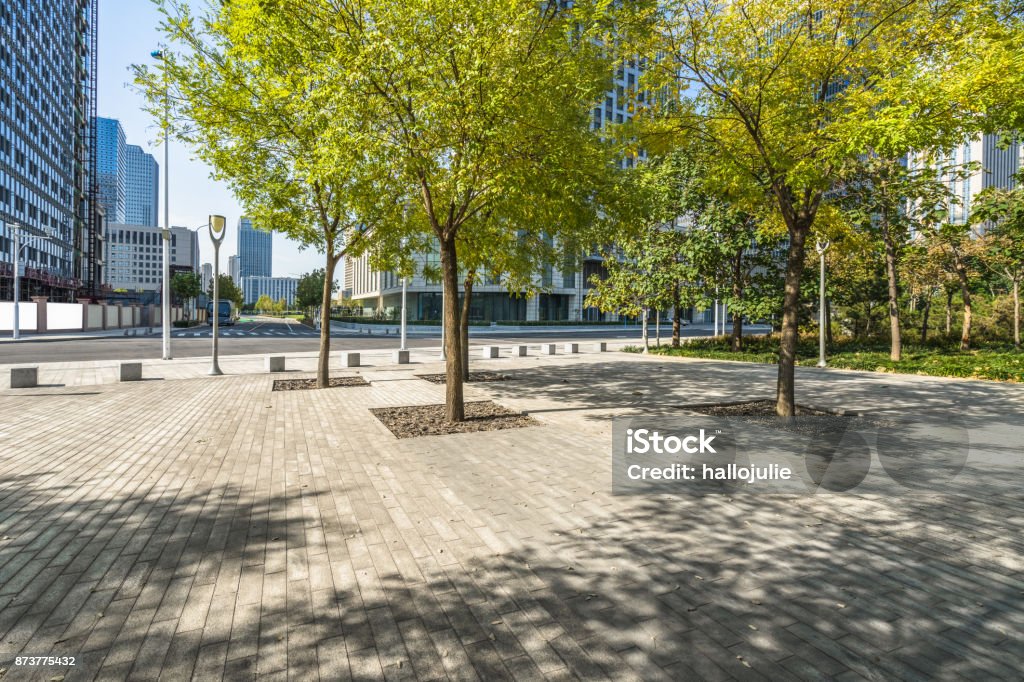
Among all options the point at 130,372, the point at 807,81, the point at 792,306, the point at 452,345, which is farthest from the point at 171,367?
the point at 807,81

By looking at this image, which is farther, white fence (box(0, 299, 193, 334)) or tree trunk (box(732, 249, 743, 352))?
white fence (box(0, 299, 193, 334))

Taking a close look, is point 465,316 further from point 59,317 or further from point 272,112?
point 59,317

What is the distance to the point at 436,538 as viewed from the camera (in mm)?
4762

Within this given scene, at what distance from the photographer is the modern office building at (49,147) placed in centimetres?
5862

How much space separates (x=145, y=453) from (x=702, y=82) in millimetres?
10574

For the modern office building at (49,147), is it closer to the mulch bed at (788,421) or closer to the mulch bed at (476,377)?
the mulch bed at (476,377)

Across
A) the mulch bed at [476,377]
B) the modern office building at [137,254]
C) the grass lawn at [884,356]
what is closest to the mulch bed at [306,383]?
the mulch bed at [476,377]

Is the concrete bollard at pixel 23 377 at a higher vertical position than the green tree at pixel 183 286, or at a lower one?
lower

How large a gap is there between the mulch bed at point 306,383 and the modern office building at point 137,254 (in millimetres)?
155962

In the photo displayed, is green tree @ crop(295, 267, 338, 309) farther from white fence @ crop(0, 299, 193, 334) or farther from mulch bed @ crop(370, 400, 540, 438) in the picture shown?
mulch bed @ crop(370, 400, 540, 438)

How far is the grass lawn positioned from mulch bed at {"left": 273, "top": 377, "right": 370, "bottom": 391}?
15.5m

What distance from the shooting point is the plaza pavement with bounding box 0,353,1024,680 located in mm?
3141

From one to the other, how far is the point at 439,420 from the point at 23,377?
1184 cm

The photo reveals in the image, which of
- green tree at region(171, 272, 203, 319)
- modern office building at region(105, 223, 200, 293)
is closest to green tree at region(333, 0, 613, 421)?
green tree at region(171, 272, 203, 319)
